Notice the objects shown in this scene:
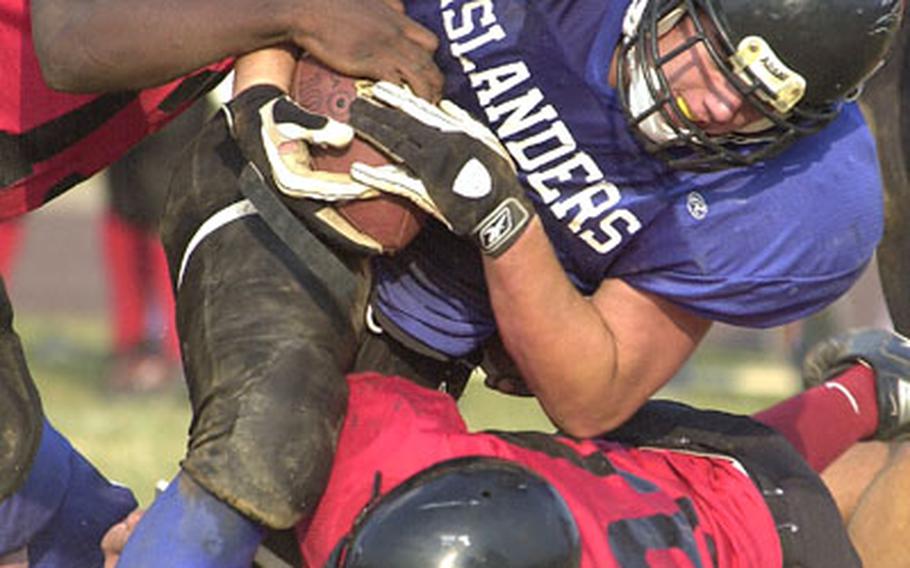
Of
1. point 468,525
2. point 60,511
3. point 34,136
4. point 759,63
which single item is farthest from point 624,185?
point 60,511

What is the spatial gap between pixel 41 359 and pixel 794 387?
3.24 meters

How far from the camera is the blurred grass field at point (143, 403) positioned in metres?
Result: 6.57

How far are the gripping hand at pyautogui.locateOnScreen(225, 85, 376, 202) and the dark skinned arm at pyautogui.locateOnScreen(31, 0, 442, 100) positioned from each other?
0.43 ft

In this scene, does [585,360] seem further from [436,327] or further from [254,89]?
[254,89]

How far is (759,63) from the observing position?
345 cm

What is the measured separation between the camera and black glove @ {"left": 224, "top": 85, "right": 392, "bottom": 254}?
11.2 feet

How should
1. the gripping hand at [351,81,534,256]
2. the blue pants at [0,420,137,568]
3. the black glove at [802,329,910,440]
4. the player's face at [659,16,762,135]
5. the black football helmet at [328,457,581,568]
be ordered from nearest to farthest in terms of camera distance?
the black football helmet at [328,457,581,568]
the gripping hand at [351,81,534,256]
the player's face at [659,16,762,135]
the blue pants at [0,420,137,568]
the black glove at [802,329,910,440]

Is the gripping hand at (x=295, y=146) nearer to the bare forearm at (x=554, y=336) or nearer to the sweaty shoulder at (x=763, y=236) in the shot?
the bare forearm at (x=554, y=336)

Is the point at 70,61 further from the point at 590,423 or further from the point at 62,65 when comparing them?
the point at 590,423

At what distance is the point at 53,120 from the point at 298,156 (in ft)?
2.21

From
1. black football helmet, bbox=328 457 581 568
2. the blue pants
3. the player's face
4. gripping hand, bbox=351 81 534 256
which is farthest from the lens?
the blue pants

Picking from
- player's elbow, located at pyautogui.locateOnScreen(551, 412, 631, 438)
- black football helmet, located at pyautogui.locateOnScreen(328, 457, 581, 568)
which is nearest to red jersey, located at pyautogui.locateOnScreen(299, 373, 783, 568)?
player's elbow, located at pyautogui.locateOnScreen(551, 412, 631, 438)

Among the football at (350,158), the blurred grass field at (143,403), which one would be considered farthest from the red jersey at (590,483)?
the blurred grass field at (143,403)

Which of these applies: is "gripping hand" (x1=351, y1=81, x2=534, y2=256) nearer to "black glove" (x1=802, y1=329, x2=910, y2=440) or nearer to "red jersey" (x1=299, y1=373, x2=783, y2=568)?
"red jersey" (x1=299, y1=373, x2=783, y2=568)
